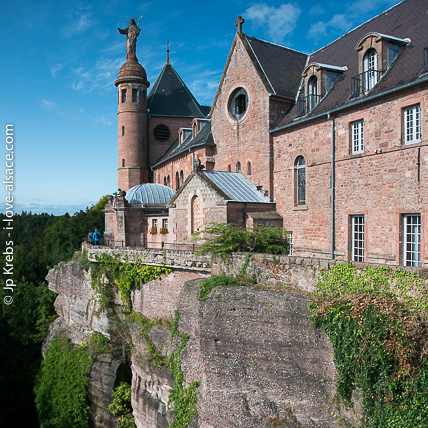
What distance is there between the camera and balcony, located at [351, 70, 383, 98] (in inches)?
554

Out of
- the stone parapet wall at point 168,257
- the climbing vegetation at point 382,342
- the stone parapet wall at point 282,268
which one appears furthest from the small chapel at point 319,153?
the climbing vegetation at point 382,342

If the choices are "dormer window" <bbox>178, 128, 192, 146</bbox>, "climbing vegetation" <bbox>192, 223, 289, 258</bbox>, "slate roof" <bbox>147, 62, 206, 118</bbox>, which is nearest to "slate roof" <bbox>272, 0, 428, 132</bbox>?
"climbing vegetation" <bbox>192, 223, 289, 258</bbox>

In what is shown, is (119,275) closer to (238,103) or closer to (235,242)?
(235,242)

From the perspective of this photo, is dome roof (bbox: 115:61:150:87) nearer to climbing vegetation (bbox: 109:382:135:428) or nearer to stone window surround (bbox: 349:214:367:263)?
stone window surround (bbox: 349:214:367:263)

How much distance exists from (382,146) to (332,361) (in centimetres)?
788

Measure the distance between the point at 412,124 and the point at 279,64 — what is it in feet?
32.5

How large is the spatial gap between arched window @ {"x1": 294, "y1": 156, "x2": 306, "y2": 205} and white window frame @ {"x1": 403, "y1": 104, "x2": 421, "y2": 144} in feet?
16.3

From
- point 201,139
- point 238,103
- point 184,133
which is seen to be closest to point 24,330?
point 201,139

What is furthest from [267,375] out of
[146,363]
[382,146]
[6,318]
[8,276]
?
[8,276]

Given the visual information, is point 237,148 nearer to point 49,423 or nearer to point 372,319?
point 372,319

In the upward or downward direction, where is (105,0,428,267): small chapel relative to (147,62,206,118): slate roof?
downward

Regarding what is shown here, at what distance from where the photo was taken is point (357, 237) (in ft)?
48.2

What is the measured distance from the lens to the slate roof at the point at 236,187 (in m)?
17.8

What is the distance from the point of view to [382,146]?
1338 centimetres
